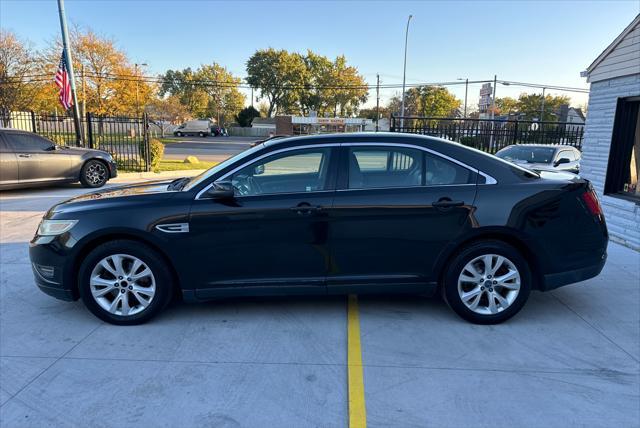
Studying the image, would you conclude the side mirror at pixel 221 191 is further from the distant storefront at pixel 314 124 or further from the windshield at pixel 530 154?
the distant storefront at pixel 314 124

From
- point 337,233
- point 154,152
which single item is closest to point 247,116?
point 154,152

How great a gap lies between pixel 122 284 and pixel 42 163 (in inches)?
334

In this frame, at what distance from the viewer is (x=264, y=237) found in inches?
148

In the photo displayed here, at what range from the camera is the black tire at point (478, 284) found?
150 inches

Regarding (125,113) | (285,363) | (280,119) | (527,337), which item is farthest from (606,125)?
(280,119)

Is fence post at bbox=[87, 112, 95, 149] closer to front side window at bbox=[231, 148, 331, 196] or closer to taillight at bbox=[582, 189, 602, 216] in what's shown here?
front side window at bbox=[231, 148, 331, 196]

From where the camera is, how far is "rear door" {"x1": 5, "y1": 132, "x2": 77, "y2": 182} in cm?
1016

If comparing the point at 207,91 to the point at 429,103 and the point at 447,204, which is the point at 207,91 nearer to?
the point at 429,103

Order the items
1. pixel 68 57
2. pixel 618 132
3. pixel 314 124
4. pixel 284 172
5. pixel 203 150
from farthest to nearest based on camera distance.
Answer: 1. pixel 314 124
2. pixel 203 150
3. pixel 68 57
4. pixel 618 132
5. pixel 284 172

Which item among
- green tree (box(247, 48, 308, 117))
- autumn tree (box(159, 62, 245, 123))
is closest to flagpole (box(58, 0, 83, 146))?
green tree (box(247, 48, 308, 117))

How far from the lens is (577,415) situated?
2.72m

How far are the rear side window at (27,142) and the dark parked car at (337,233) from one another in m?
7.80

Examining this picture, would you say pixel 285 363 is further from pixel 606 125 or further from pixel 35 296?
pixel 606 125

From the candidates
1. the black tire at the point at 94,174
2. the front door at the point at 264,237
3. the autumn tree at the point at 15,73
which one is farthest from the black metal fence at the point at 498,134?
the autumn tree at the point at 15,73
